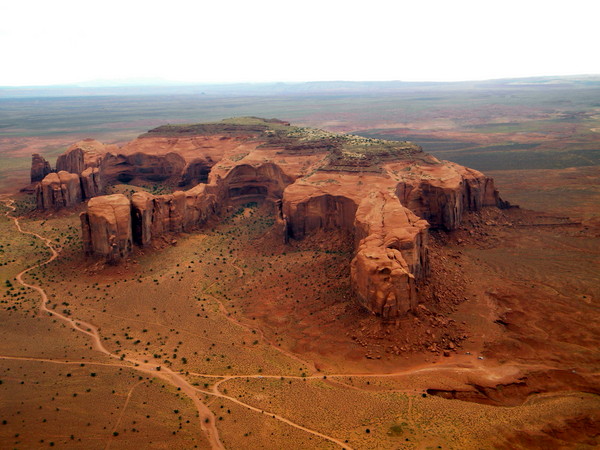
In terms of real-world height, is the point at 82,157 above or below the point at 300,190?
above

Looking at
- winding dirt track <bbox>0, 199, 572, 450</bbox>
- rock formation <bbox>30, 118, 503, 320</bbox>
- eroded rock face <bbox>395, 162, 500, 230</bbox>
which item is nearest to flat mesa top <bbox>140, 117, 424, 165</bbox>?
rock formation <bbox>30, 118, 503, 320</bbox>

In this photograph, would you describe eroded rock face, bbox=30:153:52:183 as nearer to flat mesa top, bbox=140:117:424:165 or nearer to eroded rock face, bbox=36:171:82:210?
eroded rock face, bbox=36:171:82:210

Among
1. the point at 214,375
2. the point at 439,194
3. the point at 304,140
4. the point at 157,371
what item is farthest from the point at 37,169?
the point at 214,375

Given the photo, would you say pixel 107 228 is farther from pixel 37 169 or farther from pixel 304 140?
pixel 37 169

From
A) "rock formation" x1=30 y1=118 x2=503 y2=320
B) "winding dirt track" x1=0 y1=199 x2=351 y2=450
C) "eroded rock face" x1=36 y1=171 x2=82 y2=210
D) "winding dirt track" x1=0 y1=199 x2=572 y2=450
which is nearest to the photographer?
"winding dirt track" x1=0 y1=199 x2=351 y2=450

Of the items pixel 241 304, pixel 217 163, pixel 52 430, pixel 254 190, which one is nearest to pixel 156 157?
pixel 217 163
